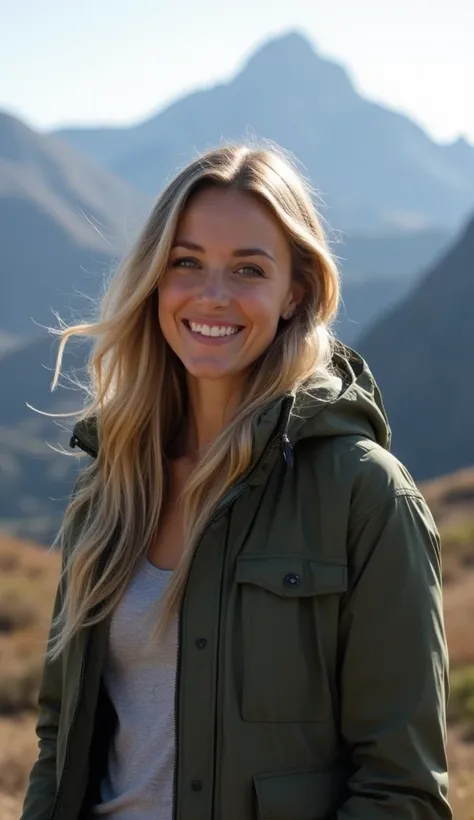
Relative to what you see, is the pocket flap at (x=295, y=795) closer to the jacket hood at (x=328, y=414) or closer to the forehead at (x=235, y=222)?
the jacket hood at (x=328, y=414)

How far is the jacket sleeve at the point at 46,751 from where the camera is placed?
2.76 metres

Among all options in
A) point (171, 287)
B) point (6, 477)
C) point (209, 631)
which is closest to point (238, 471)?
point (209, 631)

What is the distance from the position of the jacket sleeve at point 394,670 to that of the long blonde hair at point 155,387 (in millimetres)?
403

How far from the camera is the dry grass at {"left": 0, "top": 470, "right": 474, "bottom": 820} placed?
6.24 m

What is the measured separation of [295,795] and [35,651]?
23.9 ft

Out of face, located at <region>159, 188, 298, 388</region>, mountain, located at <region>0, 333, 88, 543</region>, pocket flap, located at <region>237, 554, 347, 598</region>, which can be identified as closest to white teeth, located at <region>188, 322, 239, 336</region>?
face, located at <region>159, 188, 298, 388</region>

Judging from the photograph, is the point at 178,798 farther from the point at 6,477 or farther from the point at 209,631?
the point at 6,477

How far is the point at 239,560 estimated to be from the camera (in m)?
2.33

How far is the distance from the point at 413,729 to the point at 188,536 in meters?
0.67

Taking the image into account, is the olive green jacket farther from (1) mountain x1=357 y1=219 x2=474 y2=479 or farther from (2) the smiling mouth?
(1) mountain x1=357 y1=219 x2=474 y2=479

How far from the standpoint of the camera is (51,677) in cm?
290

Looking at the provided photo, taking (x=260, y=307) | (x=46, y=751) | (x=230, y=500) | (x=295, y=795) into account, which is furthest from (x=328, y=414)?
(x=46, y=751)

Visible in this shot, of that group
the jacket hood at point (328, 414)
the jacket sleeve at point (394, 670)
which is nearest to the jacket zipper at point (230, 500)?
the jacket hood at point (328, 414)

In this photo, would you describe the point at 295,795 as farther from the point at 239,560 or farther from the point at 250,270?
the point at 250,270
